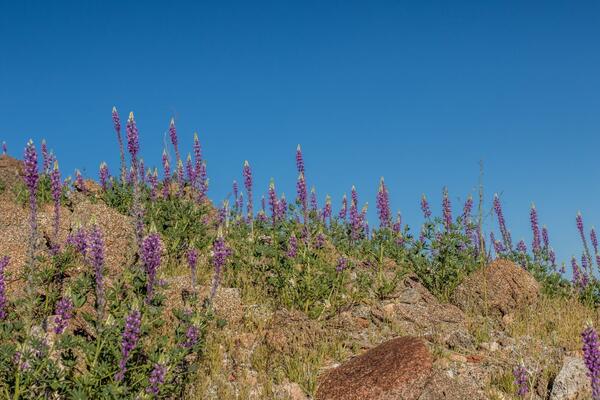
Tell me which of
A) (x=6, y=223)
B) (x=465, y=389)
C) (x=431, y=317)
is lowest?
(x=465, y=389)

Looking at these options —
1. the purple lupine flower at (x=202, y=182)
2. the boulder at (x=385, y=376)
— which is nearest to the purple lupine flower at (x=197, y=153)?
the purple lupine flower at (x=202, y=182)

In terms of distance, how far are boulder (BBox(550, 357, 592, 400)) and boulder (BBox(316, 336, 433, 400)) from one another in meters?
1.55

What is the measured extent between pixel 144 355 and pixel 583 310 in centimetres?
784

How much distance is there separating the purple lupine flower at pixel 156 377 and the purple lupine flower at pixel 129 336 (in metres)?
0.26

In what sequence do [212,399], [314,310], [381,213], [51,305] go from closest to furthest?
[212,399]
[51,305]
[314,310]
[381,213]

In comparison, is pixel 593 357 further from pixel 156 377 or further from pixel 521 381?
pixel 156 377

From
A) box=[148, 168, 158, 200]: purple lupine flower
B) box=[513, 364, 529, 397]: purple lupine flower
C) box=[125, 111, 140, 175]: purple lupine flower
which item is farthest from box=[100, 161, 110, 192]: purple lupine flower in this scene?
box=[513, 364, 529, 397]: purple lupine flower

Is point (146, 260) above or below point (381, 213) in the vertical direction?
below

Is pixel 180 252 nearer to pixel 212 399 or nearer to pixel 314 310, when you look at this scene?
pixel 314 310

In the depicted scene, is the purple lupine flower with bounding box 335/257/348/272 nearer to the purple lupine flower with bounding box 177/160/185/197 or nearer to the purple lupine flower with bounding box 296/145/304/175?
the purple lupine flower with bounding box 296/145/304/175

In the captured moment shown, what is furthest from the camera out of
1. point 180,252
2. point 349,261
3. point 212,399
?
point 180,252

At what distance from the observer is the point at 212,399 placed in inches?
228

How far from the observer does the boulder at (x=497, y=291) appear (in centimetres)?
918

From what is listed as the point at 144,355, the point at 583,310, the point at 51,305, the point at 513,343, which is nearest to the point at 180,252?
the point at 51,305
